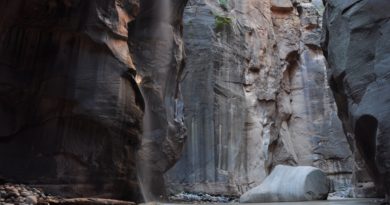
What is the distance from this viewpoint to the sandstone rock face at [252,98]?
934 inches

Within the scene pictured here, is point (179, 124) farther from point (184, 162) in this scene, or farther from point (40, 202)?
point (40, 202)

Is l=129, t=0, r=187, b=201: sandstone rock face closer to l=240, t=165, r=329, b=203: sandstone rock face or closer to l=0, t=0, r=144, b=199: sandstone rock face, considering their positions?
l=0, t=0, r=144, b=199: sandstone rock face

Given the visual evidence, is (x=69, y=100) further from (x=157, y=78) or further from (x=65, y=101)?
(x=157, y=78)

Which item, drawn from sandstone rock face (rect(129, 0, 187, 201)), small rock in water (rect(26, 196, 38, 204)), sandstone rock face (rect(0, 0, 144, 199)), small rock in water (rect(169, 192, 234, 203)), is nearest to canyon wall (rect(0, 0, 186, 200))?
sandstone rock face (rect(0, 0, 144, 199))

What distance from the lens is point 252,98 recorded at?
27109mm

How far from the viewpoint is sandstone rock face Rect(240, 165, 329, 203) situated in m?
14.7

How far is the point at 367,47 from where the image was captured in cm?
946

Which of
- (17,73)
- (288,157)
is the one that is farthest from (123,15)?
(288,157)

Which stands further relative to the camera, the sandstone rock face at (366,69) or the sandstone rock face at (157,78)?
the sandstone rock face at (157,78)

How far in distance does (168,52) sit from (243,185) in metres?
11.1

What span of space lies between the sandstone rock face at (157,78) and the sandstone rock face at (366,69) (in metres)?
5.52

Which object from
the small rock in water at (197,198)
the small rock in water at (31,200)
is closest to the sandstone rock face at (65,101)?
the small rock in water at (31,200)

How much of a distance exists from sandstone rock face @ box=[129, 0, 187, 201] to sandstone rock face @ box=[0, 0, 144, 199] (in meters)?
2.81

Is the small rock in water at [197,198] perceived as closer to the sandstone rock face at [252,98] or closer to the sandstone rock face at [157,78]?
the sandstone rock face at [252,98]
